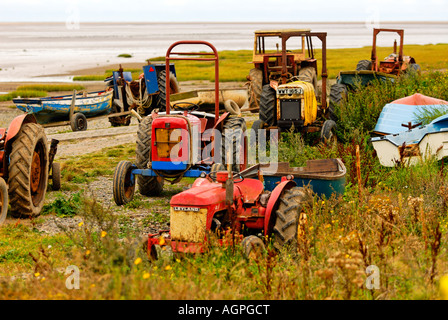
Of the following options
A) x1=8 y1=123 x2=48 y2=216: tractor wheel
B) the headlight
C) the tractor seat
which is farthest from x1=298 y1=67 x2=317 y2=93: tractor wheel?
x1=8 y1=123 x2=48 y2=216: tractor wheel

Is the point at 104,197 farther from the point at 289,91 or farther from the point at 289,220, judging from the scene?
the point at 289,220

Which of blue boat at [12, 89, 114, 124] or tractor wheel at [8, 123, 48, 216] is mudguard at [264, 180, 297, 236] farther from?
blue boat at [12, 89, 114, 124]

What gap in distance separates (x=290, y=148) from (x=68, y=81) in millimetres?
28191

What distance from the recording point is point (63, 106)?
18.8 m

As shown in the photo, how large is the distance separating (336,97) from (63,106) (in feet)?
30.5

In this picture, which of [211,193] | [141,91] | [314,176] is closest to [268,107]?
[314,176]

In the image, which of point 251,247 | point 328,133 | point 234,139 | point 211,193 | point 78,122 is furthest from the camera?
point 78,122

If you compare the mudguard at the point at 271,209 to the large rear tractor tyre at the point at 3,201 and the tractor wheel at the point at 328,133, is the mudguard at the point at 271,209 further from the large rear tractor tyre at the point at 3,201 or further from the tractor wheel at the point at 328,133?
the tractor wheel at the point at 328,133

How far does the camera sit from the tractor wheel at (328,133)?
11.6m

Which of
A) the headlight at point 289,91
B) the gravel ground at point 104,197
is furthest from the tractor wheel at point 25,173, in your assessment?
the headlight at point 289,91

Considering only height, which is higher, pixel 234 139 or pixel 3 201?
pixel 234 139

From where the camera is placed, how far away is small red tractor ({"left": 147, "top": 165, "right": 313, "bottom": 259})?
5.54m

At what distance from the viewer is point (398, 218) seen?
20.3ft
